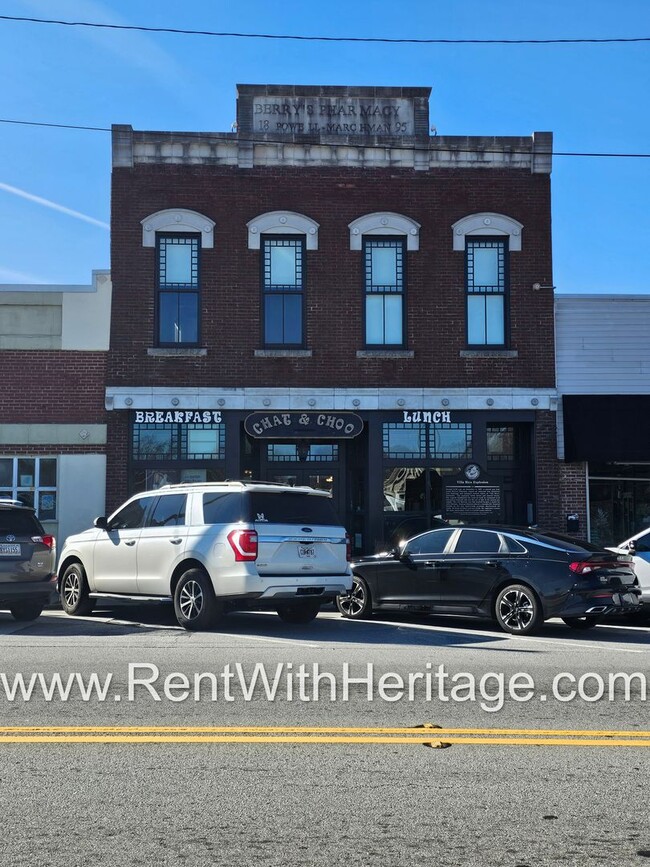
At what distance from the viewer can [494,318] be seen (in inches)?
812

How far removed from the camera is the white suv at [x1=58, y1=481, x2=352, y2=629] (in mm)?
12211

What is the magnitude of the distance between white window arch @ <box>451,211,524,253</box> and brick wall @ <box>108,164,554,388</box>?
143mm

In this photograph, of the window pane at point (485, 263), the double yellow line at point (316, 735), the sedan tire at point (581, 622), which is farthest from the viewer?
the window pane at point (485, 263)

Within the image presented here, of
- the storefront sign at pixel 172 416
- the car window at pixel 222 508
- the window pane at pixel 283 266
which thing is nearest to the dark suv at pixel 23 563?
the car window at pixel 222 508

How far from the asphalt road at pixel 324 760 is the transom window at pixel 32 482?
998 centimetres

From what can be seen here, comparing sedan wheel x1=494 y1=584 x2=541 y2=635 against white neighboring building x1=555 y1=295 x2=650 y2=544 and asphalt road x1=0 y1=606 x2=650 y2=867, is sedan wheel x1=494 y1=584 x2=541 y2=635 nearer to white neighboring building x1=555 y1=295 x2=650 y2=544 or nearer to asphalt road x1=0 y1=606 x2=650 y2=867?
asphalt road x1=0 y1=606 x2=650 y2=867

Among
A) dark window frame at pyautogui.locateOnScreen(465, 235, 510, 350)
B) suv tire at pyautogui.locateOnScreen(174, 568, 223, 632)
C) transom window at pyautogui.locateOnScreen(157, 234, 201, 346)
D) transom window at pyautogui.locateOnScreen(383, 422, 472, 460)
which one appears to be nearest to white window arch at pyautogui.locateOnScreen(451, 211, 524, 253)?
dark window frame at pyautogui.locateOnScreen(465, 235, 510, 350)

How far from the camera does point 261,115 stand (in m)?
20.7

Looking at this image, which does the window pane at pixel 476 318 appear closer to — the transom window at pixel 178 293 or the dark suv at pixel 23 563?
the transom window at pixel 178 293

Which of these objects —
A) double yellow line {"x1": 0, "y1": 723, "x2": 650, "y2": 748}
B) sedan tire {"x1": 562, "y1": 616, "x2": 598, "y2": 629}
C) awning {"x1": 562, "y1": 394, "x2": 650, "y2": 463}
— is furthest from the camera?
awning {"x1": 562, "y1": 394, "x2": 650, "y2": 463}

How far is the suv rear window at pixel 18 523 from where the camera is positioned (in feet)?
44.8

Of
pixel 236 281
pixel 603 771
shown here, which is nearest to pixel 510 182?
pixel 236 281

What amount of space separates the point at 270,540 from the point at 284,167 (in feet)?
35.1

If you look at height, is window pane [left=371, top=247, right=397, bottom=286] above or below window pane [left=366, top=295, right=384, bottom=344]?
above
